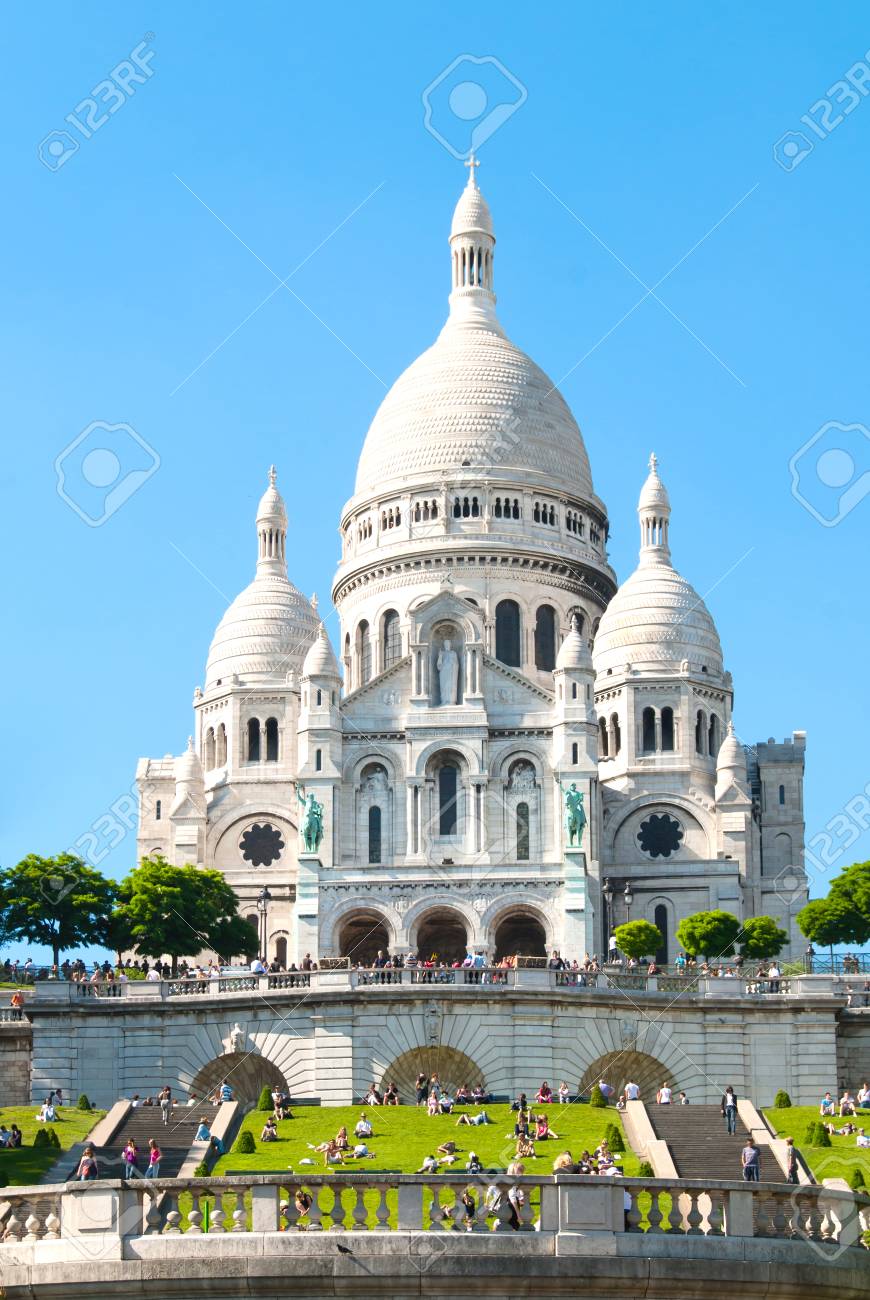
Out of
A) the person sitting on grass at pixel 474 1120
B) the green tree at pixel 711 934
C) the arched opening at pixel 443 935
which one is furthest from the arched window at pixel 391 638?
the person sitting on grass at pixel 474 1120

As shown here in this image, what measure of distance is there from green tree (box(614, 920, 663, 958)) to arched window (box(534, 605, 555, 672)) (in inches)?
1120

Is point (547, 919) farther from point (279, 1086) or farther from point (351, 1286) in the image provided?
point (351, 1286)

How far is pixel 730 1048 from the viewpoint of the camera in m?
69.6

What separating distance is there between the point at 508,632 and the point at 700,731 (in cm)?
1058

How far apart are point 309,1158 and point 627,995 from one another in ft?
52.1

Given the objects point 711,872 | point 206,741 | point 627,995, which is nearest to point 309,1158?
point 627,995

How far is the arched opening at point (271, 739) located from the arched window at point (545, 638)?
1223 cm

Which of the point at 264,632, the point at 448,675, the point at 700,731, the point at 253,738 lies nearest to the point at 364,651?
the point at 264,632

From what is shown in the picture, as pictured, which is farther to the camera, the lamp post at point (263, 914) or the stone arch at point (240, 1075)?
the lamp post at point (263, 914)

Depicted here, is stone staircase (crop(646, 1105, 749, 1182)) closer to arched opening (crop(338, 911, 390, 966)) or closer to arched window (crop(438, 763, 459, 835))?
arched opening (crop(338, 911, 390, 966))

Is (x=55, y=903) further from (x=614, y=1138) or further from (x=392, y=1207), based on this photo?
(x=392, y=1207)

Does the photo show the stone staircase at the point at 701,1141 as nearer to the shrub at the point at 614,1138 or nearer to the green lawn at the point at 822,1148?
the shrub at the point at 614,1138

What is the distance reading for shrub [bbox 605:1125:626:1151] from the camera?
184 feet

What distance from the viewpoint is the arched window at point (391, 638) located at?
12461 cm
